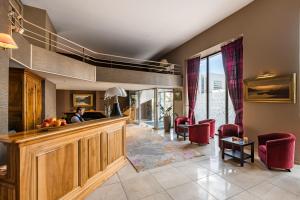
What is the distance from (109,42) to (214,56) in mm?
4900

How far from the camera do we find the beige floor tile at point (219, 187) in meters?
2.44

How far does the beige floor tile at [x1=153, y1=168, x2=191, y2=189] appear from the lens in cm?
277

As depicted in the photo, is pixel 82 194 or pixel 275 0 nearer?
pixel 82 194

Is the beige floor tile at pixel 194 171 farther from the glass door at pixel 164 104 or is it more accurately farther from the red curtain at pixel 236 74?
the glass door at pixel 164 104

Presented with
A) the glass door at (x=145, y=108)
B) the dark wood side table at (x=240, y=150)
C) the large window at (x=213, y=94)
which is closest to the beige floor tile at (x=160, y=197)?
the dark wood side table at (x=240, y=150)

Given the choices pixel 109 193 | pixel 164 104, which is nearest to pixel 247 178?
pixel 109 193

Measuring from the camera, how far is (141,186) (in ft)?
8.89

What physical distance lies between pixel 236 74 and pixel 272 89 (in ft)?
4.32

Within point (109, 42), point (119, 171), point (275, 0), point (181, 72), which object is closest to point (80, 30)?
point (109, 42)

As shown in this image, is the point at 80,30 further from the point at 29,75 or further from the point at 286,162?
the point at 286,162

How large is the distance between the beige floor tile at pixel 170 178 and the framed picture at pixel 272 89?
3126mm

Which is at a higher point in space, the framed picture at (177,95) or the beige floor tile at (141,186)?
the framed picture at (177,95)

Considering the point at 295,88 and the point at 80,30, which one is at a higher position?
the point at 80,30

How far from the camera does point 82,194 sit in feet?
7.61
